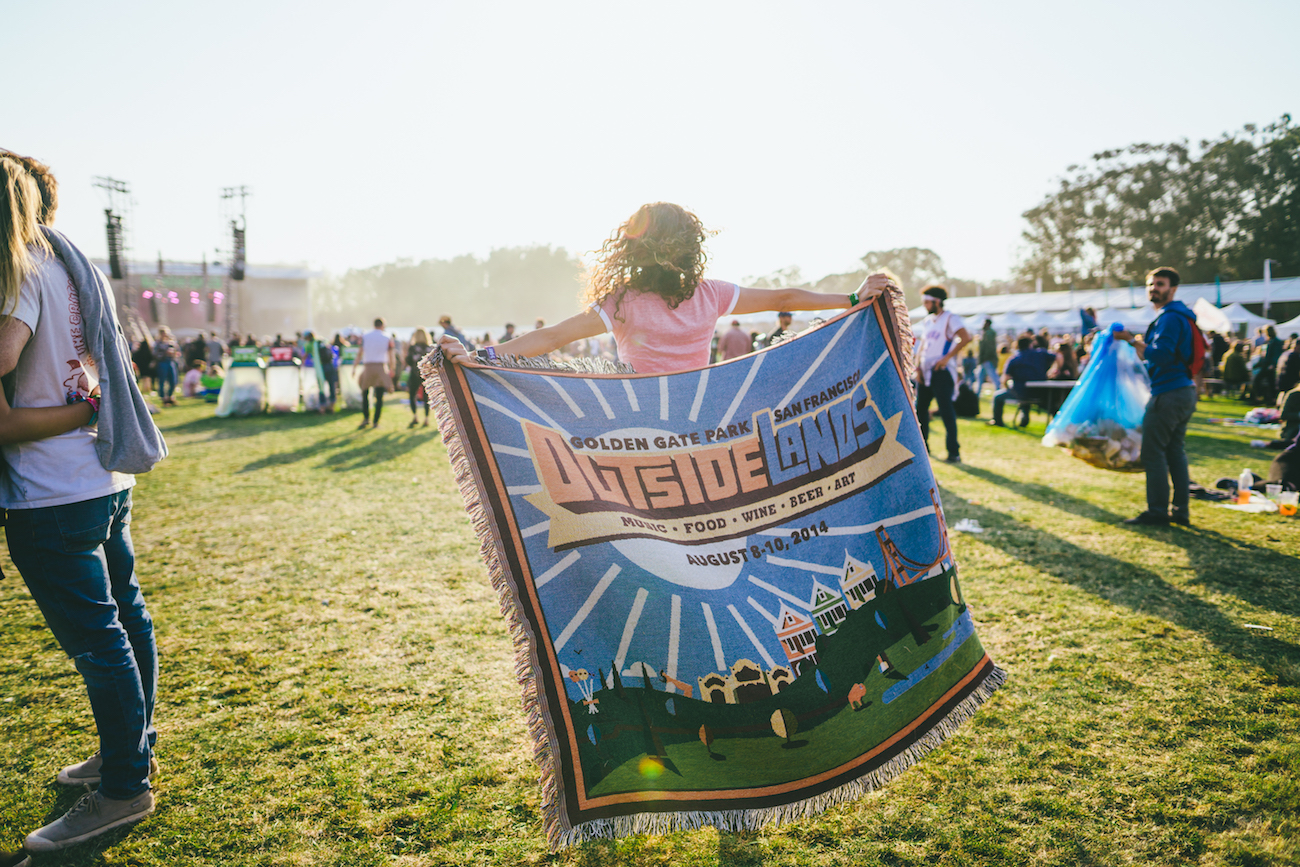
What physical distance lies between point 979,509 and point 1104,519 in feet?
3.06

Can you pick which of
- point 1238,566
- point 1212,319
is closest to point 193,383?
point 1238,566

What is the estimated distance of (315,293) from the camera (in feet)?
397

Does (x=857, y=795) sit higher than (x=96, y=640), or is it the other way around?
(x=96, y=640)

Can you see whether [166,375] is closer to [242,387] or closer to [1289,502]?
[242,387]

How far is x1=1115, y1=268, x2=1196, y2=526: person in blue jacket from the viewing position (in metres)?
4.88

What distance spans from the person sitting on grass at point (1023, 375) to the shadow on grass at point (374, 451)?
32.5 ft

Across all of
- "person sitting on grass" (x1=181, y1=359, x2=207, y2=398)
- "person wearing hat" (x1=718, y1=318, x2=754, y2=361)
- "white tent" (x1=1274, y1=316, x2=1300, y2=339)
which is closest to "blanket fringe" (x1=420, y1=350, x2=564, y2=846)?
"person wearing hat" (x1=718, y1=318, x2=754, y2=361)

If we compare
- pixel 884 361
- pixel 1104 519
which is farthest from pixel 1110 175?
pixel 884 361

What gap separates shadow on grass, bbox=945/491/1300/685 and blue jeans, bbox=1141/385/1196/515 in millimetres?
282

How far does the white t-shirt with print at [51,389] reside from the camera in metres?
1.93

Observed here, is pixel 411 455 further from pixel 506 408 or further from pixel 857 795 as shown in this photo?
pixel 857 795

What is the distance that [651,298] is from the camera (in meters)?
2.42

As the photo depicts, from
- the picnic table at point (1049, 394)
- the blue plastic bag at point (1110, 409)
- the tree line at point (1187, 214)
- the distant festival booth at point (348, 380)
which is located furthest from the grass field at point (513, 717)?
the tree line at point (1187, 214)

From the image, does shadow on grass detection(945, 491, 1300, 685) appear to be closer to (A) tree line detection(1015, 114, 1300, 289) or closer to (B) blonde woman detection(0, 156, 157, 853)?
(B) blonde woman detection(0, 156, 157, 853)
